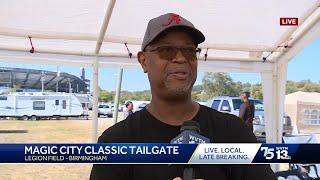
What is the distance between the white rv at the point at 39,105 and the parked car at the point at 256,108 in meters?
3.85

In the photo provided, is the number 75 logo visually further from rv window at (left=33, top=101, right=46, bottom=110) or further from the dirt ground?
rv window at (left=33, top=101, right=46, bottom=110)

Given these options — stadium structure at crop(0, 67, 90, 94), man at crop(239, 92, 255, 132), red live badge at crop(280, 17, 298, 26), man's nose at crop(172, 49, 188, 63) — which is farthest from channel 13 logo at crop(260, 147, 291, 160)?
man at crop(239, 92, 255, 132)

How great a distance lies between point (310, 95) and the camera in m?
7.95

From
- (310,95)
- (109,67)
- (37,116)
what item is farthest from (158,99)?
(37,116)

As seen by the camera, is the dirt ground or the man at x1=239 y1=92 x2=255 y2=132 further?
the man at x1=239 y1=92 x2=255 y2=132

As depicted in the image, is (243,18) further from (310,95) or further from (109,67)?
(310,95)

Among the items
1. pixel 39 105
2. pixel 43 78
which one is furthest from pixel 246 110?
pixel 39 105

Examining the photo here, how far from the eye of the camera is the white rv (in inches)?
416

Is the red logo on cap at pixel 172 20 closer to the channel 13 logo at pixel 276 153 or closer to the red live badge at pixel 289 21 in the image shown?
the channel 13 logo at pixel 276 153

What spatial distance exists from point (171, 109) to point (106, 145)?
0.28 meters

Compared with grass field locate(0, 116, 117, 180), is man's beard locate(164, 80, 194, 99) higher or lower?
higher

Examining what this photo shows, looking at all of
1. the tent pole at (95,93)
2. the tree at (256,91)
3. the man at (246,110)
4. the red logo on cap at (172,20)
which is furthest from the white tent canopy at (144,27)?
the red logo on cap at (172,20)

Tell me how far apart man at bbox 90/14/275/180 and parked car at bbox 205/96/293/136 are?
17.3 ft

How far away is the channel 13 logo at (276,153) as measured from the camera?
162cm
